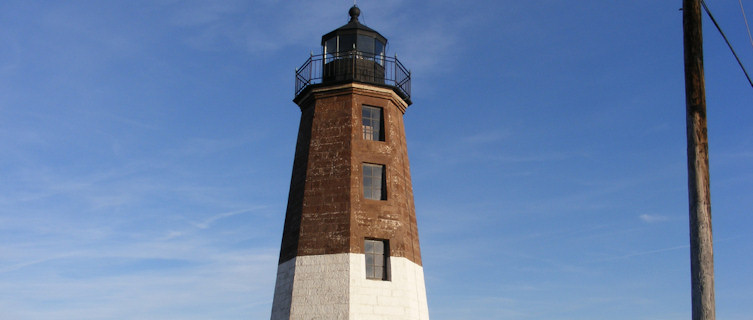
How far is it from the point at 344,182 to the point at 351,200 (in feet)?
2.42

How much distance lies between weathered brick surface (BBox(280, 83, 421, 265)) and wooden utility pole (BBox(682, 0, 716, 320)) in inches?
508

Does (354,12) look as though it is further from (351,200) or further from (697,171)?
(697,171)

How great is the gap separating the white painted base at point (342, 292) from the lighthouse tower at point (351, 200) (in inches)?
1.3

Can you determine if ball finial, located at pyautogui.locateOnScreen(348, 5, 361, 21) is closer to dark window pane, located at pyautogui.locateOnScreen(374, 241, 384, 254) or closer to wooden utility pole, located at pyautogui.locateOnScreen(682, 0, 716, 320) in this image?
dark window pane, located at pyautogui.locateOnScreen(374, 241, 384, 254)

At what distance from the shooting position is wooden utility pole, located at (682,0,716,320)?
12289 mm

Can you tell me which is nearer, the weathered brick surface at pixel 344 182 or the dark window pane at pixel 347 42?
the weathered brick surface at pixel 344 182

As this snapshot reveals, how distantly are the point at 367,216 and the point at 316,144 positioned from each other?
3332 mm

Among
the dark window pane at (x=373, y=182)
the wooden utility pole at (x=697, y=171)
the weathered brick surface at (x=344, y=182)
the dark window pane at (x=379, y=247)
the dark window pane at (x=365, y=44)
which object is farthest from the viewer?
the dark window pane at (x=365, y=44)

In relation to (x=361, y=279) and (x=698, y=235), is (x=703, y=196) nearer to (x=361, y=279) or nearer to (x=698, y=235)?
(x=698, y=235)

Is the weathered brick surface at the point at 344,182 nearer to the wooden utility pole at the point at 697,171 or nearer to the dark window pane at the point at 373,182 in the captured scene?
the dark window pane at the point at 373,182

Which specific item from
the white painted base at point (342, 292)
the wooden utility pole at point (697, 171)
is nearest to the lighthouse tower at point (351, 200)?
the white painted base at point (342, 292)

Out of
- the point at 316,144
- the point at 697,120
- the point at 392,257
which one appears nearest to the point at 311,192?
the point at 316,144

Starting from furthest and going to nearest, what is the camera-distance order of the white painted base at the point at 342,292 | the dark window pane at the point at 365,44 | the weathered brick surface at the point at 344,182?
the dark window pane at the point at 365,44 < the weathered brick surface at the point at 344,182 < the white painted base at the point at 342,292

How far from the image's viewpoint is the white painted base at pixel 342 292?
2303 cm
